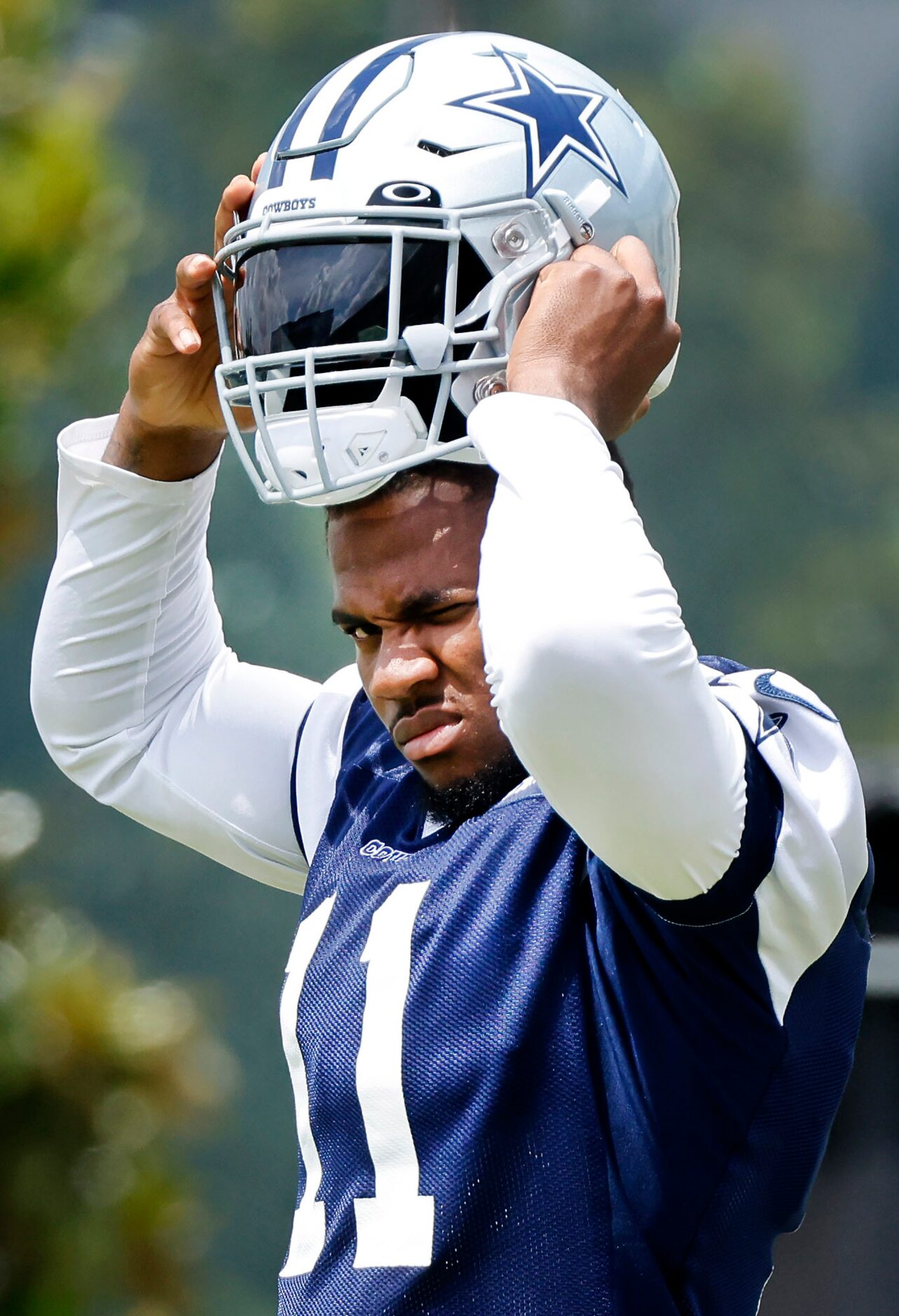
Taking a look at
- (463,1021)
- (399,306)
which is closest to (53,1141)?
(463,1021)

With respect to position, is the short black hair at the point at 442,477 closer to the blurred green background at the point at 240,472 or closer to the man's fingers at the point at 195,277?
the man's fingers at the point at 195,277

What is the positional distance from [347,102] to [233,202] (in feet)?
0.43

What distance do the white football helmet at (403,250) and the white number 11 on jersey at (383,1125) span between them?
319 mm

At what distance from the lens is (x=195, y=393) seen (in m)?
1.36

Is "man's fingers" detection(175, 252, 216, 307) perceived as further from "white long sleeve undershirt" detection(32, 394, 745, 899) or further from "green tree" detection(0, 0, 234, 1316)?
"green tree" detection(0, 0, 234, 1316)

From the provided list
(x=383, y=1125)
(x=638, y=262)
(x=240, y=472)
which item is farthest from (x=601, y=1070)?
(x=240, y=472)

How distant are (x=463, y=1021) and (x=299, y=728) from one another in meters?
0.46

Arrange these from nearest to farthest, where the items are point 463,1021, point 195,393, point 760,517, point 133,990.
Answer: point 463,1021 < point 195,393 < point 760,517 < point 133,990

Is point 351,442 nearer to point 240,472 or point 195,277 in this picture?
point 195,277

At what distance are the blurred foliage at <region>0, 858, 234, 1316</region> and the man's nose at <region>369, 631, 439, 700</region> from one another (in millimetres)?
1528

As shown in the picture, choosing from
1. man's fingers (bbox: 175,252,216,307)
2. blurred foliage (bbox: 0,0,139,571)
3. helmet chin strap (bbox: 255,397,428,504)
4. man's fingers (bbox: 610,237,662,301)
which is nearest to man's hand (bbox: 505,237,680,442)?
man's fingers (bbox: 610,237,662,301)

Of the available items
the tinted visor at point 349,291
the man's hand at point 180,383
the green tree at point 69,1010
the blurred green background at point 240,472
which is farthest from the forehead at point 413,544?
the green tree at point 69,1010

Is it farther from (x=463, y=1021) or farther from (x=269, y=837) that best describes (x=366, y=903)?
(x=269, y=837)

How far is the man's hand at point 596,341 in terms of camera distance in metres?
0.96
